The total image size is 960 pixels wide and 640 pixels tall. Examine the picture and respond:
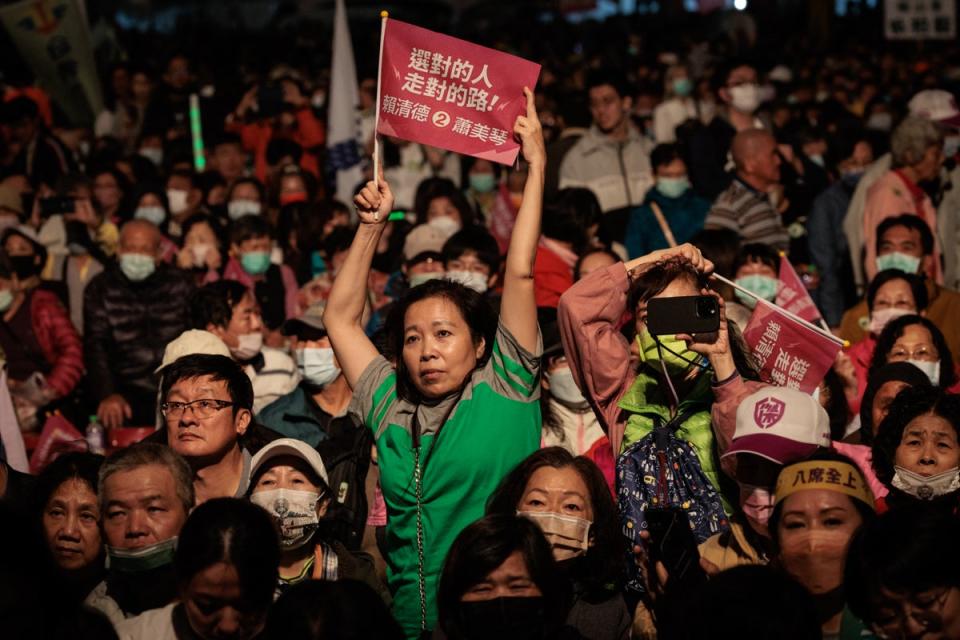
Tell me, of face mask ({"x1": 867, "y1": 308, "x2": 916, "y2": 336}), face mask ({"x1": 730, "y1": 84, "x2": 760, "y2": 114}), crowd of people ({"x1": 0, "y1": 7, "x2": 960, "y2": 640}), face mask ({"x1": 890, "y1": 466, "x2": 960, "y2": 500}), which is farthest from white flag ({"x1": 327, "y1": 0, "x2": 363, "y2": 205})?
face mask ({"x1": 890, "y1": 466, "x2": 960, "y2": 500})

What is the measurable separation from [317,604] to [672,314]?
1695mm

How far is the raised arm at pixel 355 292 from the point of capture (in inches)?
206

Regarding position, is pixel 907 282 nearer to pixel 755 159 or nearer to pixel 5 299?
pixel 755 159

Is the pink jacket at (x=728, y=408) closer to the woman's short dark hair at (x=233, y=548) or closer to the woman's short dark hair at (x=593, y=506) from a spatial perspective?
the woman's short dark hair at (x=593, y=506)

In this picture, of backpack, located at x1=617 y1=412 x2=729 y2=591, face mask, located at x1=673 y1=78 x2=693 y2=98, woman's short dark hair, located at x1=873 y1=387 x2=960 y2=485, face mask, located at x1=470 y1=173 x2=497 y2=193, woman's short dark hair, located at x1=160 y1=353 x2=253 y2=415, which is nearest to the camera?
backpack, located at x1=617 y1=412 x2=729 y2=591

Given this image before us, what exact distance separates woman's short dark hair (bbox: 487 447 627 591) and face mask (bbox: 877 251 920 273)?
13.7ft

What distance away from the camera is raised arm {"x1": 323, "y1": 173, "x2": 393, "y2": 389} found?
524 cm

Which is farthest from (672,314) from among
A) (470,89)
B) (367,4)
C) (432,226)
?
(367,4)

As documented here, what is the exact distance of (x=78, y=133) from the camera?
15297mm

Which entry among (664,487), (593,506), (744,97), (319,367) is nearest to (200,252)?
(319,367)

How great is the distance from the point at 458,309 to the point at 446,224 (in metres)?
4.99

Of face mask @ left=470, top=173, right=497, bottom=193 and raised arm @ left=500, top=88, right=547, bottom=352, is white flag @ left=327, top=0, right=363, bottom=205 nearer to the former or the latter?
face mask @ left=470, top=173, right=497, bottom=193

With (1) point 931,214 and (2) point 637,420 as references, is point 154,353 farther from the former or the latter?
(1) point 931,214

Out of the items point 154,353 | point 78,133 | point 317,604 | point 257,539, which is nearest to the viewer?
point 317,604
